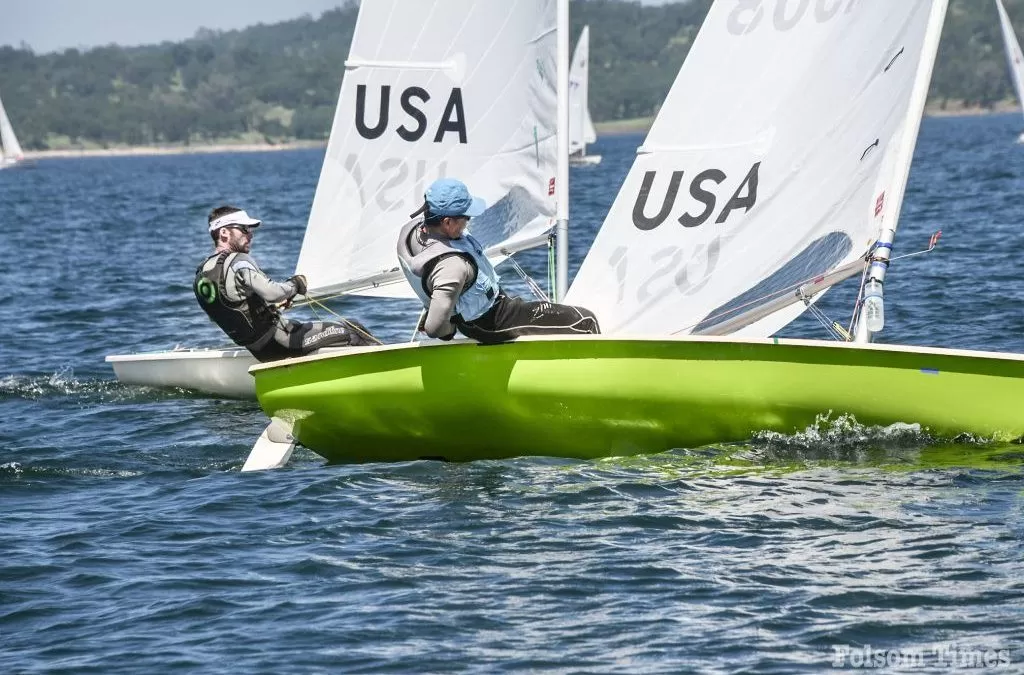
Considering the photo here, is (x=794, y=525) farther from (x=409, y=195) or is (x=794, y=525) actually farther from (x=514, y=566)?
(x=409, y=195)

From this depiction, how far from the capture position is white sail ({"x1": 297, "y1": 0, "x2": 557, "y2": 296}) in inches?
433

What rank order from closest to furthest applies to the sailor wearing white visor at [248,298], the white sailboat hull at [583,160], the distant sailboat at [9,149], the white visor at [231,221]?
the sailor wearing white visor at [248,298]
the white visor at [231,221]
the white sailboat hull at [583,160]
the distant sailboat at [9,149]

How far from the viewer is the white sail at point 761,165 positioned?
27.7ft

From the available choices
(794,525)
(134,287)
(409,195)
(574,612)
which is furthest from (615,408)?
(134,287)

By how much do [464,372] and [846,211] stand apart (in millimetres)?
2378

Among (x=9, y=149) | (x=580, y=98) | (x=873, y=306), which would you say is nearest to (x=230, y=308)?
(x=873, y=306)

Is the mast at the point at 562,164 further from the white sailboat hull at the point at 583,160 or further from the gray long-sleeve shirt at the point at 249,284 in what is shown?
the white sailboat hull at the point at 583,160

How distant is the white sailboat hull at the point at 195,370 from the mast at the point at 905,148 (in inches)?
190

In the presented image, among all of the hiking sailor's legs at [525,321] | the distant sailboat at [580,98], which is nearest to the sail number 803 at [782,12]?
the hiking sailor's legs at [525,321]

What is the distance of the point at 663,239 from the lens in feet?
28.5

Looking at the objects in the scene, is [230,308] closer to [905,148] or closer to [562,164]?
[562,164]

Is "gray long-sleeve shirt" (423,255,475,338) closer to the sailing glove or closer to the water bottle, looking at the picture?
the sailing glove

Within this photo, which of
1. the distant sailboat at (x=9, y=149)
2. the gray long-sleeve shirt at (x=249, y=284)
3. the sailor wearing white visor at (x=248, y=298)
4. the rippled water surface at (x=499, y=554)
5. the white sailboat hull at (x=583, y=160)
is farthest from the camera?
the distant sailboat at (x=9, y=149)

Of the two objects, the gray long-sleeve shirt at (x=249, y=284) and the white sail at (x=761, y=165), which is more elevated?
the white sail at (x=761, y=165)
